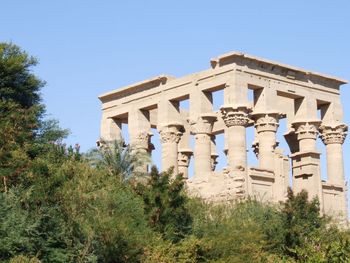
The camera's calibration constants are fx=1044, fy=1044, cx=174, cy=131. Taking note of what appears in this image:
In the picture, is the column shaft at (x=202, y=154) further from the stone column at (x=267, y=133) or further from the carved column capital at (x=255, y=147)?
the carved column capital at (x=255, y=147)

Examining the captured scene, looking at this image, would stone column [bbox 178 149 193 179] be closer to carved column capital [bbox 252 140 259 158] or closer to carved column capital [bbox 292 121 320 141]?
carved column capital [bbox 252 140 259 158]

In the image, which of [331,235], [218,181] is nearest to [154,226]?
[331,235]

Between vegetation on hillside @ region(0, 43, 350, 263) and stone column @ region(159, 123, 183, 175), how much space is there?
7345 mm

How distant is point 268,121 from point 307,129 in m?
2.51

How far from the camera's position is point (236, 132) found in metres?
39.6

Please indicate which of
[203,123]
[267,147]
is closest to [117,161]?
[203,123]

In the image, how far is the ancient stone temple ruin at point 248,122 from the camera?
39.3 m

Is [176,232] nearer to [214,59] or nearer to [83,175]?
[83,175]

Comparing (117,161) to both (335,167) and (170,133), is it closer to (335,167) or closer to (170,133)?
(170,133)

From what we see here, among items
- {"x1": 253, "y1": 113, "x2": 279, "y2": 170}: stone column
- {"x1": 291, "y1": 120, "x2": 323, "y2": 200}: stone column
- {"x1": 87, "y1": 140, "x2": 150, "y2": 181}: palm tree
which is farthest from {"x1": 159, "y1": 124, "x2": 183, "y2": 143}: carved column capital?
{"x1": 87, "y1": 140, "x2": 150, "y2": 181}: palm tree

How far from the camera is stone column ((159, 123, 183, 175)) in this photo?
139 feet

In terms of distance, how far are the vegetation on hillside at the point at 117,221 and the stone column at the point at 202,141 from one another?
6265 mm

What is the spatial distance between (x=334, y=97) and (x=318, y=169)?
4517mm

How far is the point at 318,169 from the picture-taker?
40906 mm
